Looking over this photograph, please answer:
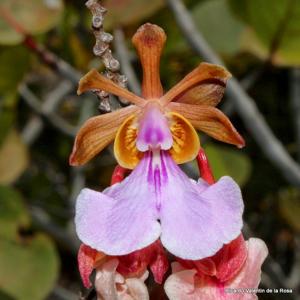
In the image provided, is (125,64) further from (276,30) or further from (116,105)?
(116,105)

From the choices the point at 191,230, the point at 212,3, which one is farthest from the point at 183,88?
the point at 212,3

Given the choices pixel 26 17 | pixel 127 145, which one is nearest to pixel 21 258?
pixel 26 17

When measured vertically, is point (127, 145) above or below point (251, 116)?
above

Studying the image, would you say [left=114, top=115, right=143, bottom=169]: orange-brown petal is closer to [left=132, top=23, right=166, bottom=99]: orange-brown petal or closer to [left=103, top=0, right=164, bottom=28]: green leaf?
[left=132, top=23, right=166, bottom=99]: orange-brown petal

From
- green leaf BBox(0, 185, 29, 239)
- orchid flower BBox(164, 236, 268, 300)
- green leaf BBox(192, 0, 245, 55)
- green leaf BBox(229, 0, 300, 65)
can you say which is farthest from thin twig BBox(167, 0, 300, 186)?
orchid flower BBox(164, 236, 268, 300)

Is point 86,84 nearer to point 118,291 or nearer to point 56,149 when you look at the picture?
point 118,291

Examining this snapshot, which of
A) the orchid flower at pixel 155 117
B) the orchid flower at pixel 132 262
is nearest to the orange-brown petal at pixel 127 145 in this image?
the orchid flower at pixel 155 117
